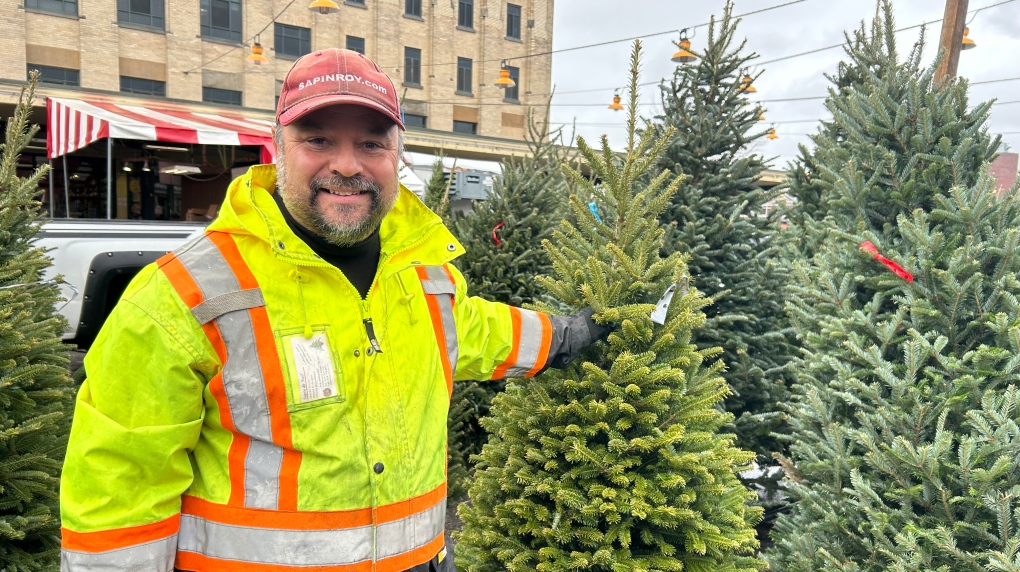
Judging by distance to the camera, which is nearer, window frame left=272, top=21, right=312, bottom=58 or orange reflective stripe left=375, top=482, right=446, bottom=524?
orange reflective stripe left=375, top=482, right=446, bottom=524

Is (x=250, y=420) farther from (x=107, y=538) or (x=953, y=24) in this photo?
(x=953, y=24)

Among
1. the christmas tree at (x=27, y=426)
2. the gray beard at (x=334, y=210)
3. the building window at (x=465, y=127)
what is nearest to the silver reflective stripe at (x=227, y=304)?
the gray beard at (x=334, y=210)

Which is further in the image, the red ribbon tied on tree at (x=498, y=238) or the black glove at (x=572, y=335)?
the red ribbon tied on tree at (x=498, y=238)

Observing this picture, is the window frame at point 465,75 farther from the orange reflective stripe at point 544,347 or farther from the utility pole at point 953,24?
the orange reflective stripe at point 544,347

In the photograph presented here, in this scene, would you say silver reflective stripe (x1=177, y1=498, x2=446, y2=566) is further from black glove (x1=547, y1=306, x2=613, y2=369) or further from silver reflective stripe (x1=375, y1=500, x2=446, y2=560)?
black glove (x1=547, y1=306, x2=613, y2=369)

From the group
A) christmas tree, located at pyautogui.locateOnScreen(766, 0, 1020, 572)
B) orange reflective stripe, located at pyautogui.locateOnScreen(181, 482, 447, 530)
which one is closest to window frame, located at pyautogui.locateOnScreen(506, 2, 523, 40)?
christmas tree, located at pyautogui.locateOnScreen(766, 0, 1020, 572)

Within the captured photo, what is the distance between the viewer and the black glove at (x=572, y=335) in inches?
110

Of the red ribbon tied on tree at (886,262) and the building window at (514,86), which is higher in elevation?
the building window at (514,86)

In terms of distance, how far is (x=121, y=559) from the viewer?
1.79 m

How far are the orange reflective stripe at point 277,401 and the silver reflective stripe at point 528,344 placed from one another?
107 centimetres

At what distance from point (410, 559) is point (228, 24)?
1319 inches

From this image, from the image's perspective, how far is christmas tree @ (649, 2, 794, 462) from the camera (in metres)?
4.68

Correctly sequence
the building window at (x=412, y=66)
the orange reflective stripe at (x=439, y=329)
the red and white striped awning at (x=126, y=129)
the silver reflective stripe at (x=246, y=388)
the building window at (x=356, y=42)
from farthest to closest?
the building window at (x=412, y=66) < the building window at (x=356, y=42) < the red and white striped awning at (x=126, y=129) < the orange reflective stripe at (x=439, y=329) < the silver reflective stripe at (x=246, y=388)

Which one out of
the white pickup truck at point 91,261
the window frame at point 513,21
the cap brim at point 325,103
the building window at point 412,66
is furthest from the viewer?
the window frame at point 513,21
